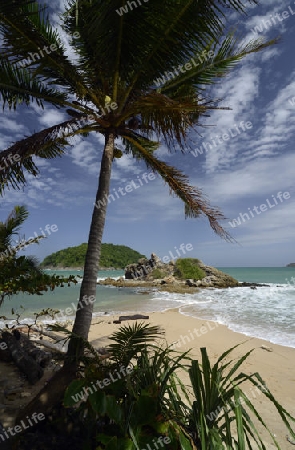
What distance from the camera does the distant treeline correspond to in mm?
87625

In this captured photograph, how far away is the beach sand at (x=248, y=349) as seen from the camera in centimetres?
504

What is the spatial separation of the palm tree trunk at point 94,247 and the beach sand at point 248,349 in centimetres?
200

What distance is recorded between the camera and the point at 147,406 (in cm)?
232

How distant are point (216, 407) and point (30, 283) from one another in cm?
356

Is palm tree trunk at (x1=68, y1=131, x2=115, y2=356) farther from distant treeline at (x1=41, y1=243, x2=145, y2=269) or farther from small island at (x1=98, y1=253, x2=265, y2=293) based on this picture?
distant treeline at (x1=41, y1=243, x2=145, y2=269)

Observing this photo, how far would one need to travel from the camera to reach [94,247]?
15.4 ft

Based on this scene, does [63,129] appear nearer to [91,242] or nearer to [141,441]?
[91,242]

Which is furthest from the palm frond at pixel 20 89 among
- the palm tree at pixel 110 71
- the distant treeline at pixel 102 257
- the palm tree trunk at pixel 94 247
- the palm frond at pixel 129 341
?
the distant treeline at pixel 102 257

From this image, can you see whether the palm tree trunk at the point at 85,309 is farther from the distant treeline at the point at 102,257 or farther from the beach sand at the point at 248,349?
the distant treeline at the point at 102,257

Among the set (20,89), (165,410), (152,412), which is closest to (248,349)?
(165,410)

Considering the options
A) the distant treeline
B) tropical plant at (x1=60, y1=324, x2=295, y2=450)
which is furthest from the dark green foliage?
the distant treeline

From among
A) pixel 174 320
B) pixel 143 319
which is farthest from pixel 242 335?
pixel 143 319

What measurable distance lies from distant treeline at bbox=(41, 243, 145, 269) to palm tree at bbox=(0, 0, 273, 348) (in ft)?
248

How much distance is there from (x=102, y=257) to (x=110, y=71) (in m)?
92.8
